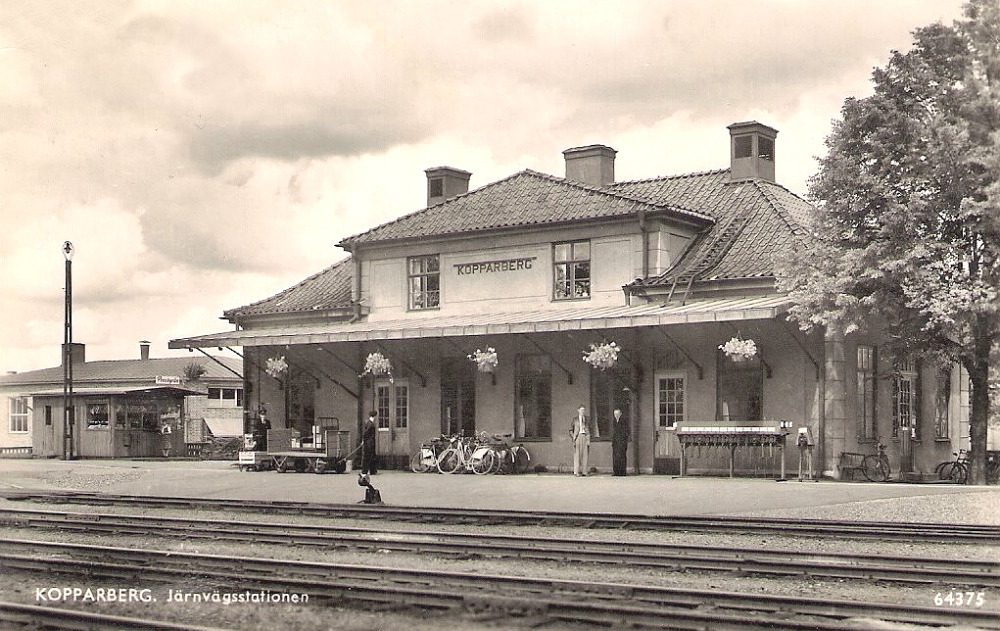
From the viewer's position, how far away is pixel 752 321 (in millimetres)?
24594

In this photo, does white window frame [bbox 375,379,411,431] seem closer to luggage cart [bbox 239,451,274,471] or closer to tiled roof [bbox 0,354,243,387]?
luggage cart [bbox 239,451,274,471]

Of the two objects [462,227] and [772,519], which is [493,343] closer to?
[462,227]

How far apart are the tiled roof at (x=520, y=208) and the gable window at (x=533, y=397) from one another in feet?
10.2

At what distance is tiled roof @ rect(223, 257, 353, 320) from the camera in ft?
106

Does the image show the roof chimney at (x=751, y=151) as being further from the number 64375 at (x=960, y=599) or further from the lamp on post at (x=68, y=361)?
the number 64375 at (x=960, y=599)

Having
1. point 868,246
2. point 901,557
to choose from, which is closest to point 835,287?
point 868,246

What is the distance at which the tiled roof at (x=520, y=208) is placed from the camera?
27.5 meters

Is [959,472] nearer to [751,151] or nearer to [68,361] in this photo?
[751,151]

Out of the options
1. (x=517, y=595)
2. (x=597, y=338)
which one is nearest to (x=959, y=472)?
(x=597, y=338)

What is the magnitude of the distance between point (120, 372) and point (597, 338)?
35207 millimetres

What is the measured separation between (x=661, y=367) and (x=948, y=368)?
5592 mm

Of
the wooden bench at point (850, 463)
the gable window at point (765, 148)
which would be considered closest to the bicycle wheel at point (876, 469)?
the wooden bench at point (850, 463)

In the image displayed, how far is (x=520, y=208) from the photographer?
29.3 metres

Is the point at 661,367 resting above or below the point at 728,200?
below
